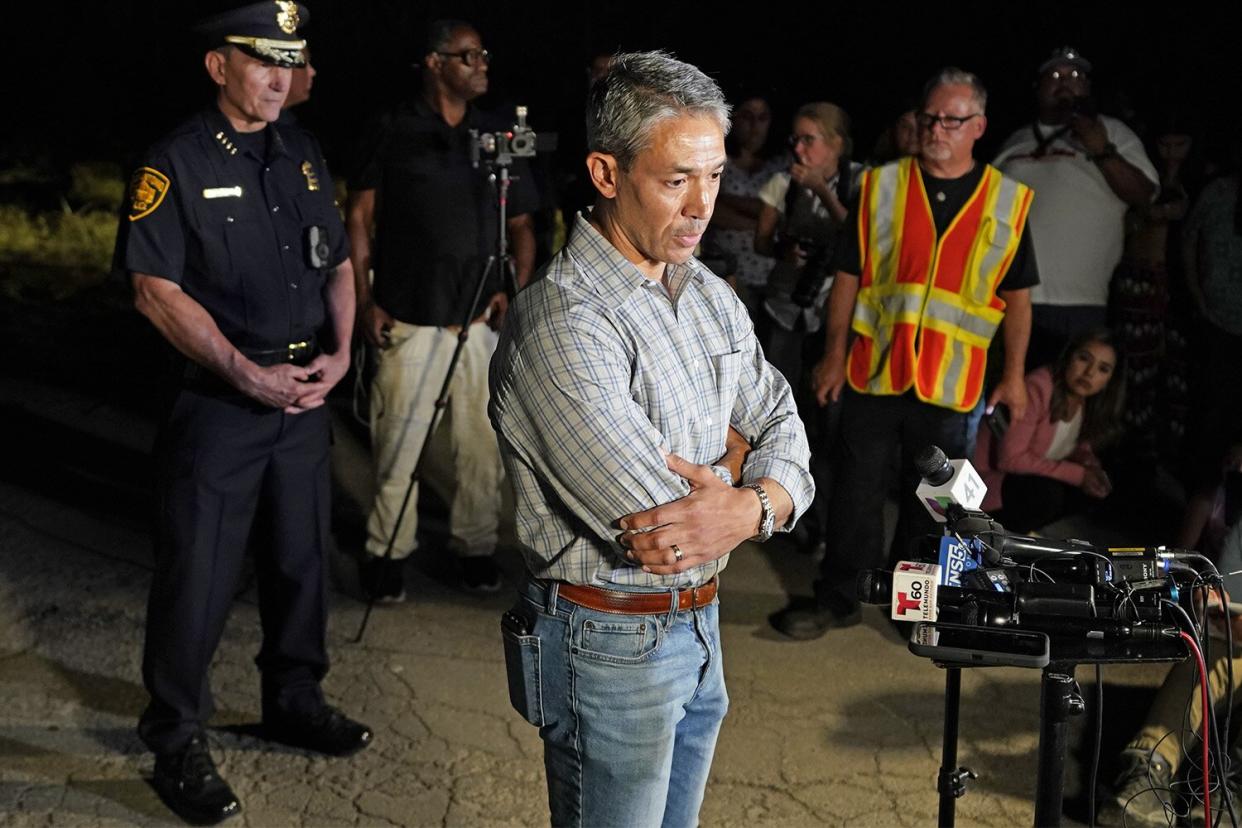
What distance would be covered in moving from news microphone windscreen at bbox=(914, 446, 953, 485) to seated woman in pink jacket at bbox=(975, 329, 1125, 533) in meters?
2.98

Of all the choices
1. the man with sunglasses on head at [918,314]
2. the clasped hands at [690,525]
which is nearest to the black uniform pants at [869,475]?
the man with sunglasses on head at [918,314]

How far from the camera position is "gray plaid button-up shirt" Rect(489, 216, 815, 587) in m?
2.20

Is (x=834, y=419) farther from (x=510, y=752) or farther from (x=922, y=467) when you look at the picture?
(x=922, y=467)

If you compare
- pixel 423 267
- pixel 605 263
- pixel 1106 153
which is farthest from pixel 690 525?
pixel 1106 153

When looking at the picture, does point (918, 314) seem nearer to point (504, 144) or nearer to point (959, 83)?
point (959, 83)

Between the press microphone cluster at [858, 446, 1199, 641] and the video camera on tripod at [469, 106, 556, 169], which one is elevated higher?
the video camera on tripod at [469, 106, 556, 169]

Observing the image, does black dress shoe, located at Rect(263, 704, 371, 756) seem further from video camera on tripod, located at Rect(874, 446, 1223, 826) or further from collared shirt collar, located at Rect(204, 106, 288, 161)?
video camera on tripod, located at Rect(874, 446, 1223, 826)

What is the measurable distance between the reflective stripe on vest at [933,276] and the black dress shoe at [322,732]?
2.06 m

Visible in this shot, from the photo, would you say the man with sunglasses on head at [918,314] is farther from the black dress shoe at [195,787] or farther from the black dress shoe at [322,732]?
the black dress shoe at [195,787]

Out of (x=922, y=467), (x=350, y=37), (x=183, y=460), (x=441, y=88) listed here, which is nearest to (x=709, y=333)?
(x=922, y=467)

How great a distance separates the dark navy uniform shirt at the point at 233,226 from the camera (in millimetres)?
3531

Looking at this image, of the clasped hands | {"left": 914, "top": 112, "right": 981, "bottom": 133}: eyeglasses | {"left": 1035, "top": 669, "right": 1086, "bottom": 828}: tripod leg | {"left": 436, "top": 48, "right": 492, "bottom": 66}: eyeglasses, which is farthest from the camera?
{"left": 436, "top": 48, "right": 492, "bottom": 66}: eyeglasses

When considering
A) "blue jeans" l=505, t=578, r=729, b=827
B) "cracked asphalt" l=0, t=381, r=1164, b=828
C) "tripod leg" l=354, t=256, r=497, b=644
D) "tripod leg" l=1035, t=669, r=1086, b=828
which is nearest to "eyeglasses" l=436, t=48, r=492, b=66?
"tripod leg" l=354, t=256, r=497, b=644

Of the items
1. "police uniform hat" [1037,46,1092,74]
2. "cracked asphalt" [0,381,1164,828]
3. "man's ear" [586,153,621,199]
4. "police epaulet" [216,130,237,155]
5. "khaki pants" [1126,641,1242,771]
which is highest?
"man's ear" [586,153,621,199]
